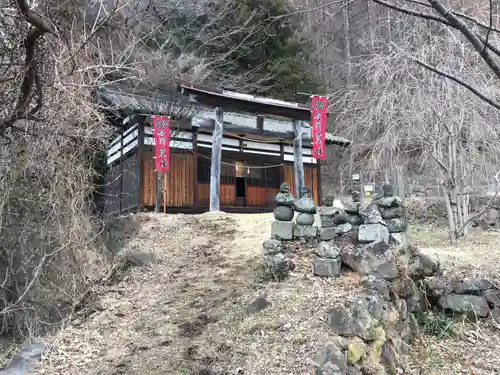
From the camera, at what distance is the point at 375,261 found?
546 cm

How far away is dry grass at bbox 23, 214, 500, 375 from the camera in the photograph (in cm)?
440

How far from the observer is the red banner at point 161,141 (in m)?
11.8

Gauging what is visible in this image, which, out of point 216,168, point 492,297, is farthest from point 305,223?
point 216,168

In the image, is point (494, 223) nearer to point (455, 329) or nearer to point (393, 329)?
point (455, 329)

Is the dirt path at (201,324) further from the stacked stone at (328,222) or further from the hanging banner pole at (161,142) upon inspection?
the hanging banner pole at (161,142)

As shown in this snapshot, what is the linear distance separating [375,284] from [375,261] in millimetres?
367

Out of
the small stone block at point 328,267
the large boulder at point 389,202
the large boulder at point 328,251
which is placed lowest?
the small stone block at point 328,267

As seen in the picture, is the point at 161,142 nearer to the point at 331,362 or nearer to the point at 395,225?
the point at 395,225

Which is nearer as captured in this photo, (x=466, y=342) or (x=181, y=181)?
(x=466, y=342)

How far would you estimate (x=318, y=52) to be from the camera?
20.4m

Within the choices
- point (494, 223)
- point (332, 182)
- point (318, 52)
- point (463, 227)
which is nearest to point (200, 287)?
point (463, 227)

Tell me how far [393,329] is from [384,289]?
0.49 m

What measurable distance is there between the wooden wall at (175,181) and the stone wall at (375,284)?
7.37 metres

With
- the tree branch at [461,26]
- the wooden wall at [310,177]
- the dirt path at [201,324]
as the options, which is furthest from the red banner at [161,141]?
the tree branch at [461,26]
